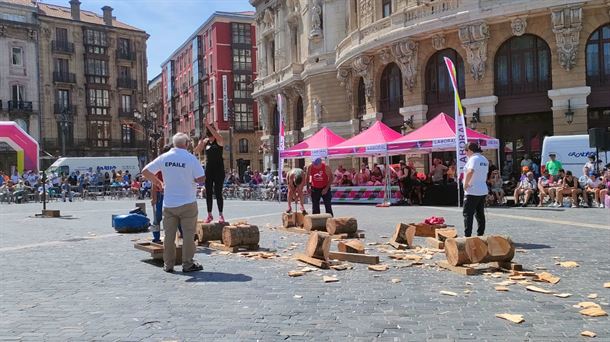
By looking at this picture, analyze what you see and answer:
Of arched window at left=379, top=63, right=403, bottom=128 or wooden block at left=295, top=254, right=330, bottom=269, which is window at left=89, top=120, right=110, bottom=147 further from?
wooden block at left=295, top=254, right=330, bottom=269

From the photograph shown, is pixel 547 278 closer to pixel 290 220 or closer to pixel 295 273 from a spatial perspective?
pixel 295 273

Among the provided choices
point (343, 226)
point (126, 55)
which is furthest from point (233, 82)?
point (343, 226)

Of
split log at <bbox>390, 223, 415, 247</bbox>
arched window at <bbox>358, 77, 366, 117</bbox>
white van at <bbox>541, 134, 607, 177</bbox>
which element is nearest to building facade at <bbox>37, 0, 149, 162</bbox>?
arched window at <bbox>358, 77, 366, 117</bbox>

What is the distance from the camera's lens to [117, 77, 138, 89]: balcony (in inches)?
2857

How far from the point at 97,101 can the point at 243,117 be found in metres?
17.5

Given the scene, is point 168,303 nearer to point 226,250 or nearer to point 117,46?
point 226,250

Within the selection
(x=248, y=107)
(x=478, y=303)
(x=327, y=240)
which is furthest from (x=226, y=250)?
(x=248, y=107)

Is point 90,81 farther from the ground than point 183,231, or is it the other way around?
point 90,81

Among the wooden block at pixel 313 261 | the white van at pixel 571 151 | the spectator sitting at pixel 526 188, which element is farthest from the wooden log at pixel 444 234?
the white van at pixel 571 151

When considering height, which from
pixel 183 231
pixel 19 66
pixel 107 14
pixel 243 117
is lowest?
pixel 183 231

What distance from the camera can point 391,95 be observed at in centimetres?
3381

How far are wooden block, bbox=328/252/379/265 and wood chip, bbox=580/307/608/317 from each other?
340cm

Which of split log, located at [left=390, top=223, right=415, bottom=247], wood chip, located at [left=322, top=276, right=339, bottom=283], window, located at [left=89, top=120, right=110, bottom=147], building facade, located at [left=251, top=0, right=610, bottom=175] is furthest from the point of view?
window, located at [left=89, top=120, right=110, bottom=147]

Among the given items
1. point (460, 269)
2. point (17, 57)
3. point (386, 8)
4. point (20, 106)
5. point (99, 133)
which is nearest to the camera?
point (460, 269)
